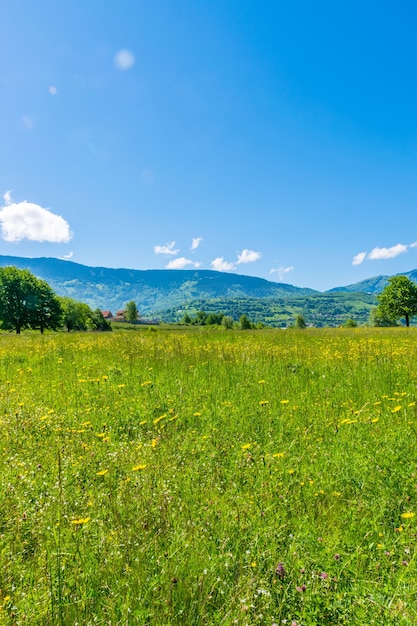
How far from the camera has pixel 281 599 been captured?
7.46 feet

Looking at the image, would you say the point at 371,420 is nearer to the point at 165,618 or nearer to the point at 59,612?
the point at 165,618

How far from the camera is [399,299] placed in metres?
61.9

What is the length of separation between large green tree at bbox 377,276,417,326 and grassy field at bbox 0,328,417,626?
63762 millimetres

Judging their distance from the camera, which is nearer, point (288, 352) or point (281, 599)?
point (281, 599)

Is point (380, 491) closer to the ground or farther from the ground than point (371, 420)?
closer to the ground

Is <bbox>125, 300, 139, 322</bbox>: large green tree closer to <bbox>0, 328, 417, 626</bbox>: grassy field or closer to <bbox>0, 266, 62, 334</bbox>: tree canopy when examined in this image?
<bbox>0, 266, 62, 334</bbox>: tree canopy

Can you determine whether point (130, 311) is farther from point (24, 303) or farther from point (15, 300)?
point (15, 300)

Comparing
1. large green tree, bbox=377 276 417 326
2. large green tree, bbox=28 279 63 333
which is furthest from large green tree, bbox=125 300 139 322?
large green tree, bbox=377 276 417 326

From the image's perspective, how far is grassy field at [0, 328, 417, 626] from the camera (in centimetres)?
221

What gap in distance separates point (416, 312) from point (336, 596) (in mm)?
70385

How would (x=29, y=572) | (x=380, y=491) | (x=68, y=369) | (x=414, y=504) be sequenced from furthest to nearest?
(x=68, y=369) → (x=380, y=491) → (x=414, y=504) → (x=29, y=572)

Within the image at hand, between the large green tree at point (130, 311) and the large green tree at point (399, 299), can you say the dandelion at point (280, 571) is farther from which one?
the large green tree at point (130, 311)

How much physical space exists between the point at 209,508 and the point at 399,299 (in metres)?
69.5

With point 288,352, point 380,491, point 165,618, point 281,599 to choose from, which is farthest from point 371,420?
point 288,352
